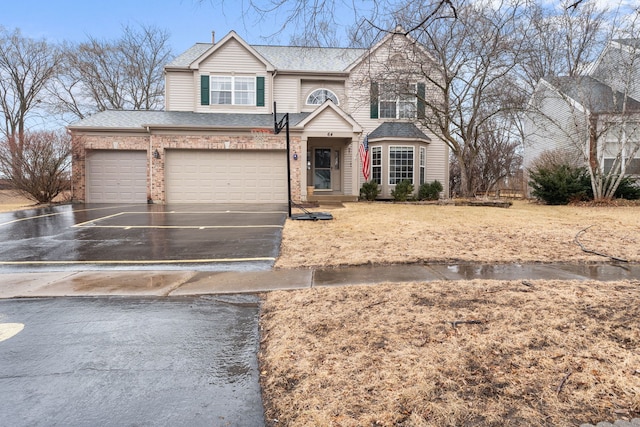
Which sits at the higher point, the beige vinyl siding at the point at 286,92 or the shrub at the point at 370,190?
the beige vinyl siding at the point at 286,92

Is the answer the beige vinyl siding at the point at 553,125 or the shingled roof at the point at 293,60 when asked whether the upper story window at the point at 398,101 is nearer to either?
the shingled roof at the point at 293,60

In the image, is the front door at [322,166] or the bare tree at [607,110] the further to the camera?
the front door at [322,166]

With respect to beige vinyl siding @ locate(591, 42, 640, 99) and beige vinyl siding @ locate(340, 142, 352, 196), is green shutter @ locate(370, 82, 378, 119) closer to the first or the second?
beige vinyl siding @ locate(340, 142, 352, 196)

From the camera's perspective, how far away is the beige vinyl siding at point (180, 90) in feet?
59.3

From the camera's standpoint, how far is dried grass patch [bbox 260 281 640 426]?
209cm

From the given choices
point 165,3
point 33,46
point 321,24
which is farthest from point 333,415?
point 33,46

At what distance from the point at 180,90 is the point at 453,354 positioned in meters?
18.6

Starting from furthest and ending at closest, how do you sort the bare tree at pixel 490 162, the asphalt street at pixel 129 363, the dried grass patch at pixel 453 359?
the bare tree at pixel 490 162 → the asphalt street at pixel 129 363 → the dried grass patch at pixel 453 359

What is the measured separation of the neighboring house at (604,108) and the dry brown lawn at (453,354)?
13137mm

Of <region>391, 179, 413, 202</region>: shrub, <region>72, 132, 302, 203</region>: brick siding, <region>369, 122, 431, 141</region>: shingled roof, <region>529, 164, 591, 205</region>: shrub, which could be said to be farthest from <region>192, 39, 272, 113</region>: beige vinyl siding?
<region>529, 164, 591, 205</region>: shrub

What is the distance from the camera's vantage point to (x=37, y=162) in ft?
49.6

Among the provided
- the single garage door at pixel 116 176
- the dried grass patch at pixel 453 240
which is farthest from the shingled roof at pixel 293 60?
the dried grass patch at pixel 453 240

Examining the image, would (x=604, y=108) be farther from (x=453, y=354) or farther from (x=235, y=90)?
(x=453, y=354)

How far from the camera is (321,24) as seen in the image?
4.26 m
